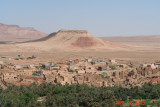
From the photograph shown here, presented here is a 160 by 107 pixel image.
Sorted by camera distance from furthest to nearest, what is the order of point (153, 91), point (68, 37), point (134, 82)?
point (68, 37) < point (134, 82) < point (153, 91)

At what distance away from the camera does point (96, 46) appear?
65.8 m

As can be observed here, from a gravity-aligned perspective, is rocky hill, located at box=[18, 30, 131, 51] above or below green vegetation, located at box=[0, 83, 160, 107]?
above

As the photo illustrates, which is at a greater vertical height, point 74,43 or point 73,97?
point 74,43

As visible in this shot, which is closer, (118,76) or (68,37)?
(118,76)

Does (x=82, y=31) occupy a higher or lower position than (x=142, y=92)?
higher

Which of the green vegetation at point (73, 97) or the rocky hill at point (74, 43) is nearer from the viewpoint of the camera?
the green vegetation at point (73, 97)

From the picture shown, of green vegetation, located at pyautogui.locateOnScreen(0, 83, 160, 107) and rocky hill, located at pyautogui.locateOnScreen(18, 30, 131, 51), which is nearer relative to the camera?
green vegetation, located at pyautogui.locateOnScreen(0, 83, 160, 107)

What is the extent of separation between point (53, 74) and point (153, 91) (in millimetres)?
9527

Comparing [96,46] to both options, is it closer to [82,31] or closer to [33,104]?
[82,31]

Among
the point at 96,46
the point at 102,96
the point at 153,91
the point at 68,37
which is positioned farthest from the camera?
the point at 68,37

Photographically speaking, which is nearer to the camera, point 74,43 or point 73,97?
point 73,97

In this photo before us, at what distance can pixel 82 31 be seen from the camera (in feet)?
254

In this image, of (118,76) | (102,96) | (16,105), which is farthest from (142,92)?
(118,76)

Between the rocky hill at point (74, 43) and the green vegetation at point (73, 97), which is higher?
the rocky hill at point (74, 43)
